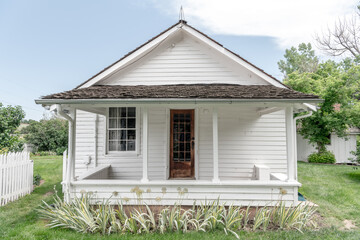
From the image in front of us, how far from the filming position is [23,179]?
694 centimetres

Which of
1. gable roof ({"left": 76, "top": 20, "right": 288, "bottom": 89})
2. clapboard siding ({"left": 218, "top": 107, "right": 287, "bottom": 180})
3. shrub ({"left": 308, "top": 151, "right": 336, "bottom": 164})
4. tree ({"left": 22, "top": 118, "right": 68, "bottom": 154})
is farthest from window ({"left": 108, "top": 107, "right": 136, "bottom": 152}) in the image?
tree ({"left": 22, "top": 118, "right": 68, "bottom": 154})

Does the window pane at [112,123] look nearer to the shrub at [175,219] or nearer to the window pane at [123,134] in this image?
the window pane at [123,134]

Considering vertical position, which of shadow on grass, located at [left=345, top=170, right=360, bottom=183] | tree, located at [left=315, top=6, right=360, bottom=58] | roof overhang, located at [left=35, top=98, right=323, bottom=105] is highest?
tree, located at [left=315, top=6, right=360, bottom=58]

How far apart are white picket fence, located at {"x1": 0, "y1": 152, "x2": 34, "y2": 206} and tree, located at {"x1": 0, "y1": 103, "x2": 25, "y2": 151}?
5.97ft

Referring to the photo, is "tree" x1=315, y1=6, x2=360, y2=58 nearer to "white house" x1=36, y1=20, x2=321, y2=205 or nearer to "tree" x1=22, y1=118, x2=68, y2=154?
"white house" x1=36, y1=20, x2=321, y2=205

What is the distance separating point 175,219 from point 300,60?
109 feet

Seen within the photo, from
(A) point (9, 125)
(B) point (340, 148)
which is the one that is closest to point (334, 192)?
(B) point (340, 148)

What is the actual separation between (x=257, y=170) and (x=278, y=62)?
32.2 meters

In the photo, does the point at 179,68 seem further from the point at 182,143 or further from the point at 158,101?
the point at 158,101

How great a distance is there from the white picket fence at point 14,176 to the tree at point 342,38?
24.5 m

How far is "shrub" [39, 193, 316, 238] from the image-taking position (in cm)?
447

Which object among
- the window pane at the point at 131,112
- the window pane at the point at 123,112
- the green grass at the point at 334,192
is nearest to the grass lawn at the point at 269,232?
the green grass at the point at 334,192

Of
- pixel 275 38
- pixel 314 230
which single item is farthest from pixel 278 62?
pixel 314 230

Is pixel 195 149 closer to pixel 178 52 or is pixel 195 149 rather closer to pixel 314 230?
pixel 178 52
